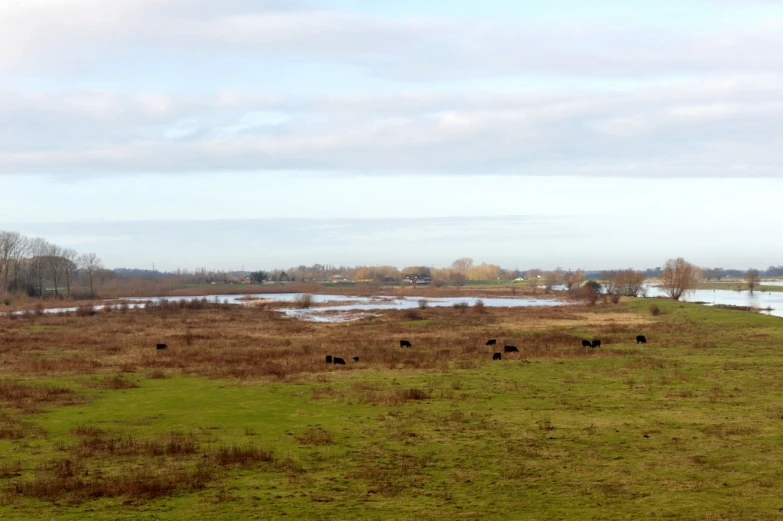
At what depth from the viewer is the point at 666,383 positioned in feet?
87.4

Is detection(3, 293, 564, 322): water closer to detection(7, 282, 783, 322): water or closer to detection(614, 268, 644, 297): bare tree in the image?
detection(7, 282, 783, 322): water

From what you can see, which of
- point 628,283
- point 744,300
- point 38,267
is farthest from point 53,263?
point 744,300

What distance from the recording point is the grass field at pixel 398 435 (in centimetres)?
1253

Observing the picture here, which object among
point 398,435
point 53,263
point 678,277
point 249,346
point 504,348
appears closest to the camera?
A: point 398,435

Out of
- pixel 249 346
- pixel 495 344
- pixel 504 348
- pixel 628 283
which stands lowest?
pixel 249 346

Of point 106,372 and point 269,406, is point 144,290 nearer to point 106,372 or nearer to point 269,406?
point 106,372

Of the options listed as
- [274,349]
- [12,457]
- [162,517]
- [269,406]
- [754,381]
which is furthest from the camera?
[274,349]

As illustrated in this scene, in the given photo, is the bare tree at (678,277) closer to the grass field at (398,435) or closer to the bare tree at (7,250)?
the grass field at (398,435)

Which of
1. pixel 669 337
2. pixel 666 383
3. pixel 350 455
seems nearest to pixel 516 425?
pixel 350 455

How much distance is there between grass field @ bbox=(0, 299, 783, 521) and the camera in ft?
41.1

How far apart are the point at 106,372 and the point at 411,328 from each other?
32.5 m

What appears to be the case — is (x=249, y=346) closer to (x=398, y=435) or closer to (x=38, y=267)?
(x=398, y=435)

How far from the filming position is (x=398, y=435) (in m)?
18.1

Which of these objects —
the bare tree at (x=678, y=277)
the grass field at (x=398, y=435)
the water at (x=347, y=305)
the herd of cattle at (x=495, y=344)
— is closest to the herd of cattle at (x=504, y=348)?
the herd of cattle at (x=495, y=344)
